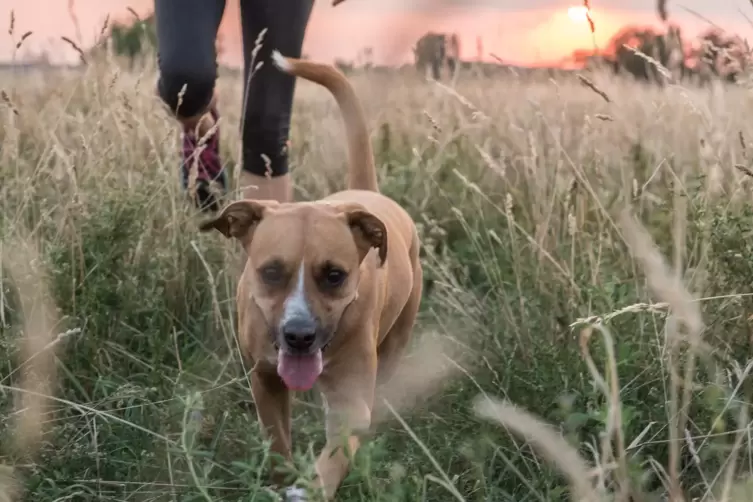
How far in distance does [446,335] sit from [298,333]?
85 centimetres

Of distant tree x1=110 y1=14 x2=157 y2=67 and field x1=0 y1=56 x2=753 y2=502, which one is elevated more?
distant tree x1=110 y1=14 x2=157 y2=67

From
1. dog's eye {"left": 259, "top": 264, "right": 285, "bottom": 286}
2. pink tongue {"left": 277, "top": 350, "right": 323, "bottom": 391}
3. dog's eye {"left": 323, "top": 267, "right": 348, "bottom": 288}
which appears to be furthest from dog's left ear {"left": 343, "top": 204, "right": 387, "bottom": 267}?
pink tongue {"left": 277, "top": 350, "right": 323, "bottom": 391}

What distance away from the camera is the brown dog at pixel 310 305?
2158mm

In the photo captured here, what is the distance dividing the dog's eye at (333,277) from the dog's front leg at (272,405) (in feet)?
0.99

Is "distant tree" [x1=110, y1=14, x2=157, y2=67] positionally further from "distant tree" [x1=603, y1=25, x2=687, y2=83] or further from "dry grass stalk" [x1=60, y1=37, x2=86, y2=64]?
"distant tree" [x1=603, y1=25, x2=687, y2=83]

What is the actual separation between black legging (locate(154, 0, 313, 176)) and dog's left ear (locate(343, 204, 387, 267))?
88 centimetres

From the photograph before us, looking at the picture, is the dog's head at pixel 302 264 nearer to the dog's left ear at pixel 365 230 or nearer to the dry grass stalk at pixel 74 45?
the dog's left ear at pixel 365 230

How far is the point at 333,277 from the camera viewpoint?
224 cm

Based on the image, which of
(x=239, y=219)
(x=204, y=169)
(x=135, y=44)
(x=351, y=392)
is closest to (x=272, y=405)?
→ (x=351, y=392)

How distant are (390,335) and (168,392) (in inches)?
35.3

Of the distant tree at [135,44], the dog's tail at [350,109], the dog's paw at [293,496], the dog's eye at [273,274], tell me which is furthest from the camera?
the distant tree at [135,44]

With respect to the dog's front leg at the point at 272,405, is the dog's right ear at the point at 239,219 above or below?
above

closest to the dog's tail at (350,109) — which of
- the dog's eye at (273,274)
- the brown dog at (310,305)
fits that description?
the brown dog at (310,305)

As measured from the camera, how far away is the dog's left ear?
2.33 metres
